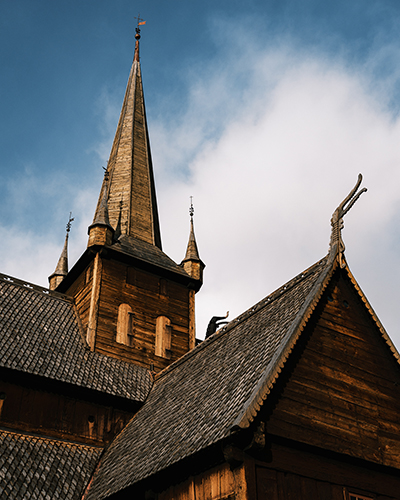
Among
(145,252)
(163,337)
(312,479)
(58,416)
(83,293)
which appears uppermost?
(145,252)

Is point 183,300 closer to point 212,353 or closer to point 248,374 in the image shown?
point 212,353

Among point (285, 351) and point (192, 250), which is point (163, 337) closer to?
point (192, 250)

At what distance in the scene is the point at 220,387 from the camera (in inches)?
575

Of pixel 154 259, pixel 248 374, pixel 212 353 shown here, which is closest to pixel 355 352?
pixel 248 374

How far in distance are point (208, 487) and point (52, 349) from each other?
10.0 m

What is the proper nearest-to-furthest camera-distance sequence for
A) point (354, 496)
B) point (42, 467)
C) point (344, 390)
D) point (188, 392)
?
point (354, 496), point (344, 390), point (42, 467), point (188, 392)

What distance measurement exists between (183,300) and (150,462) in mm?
13026

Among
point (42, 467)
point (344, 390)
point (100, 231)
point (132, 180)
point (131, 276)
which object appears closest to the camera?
point (344, 390)

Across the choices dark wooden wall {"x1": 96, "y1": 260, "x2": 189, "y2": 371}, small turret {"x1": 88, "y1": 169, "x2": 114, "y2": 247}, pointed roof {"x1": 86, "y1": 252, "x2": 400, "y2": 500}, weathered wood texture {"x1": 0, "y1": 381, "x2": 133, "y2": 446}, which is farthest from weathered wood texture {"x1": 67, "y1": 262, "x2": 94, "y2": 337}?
pointed roof {"x1": 86, "y1": 252, "x2": 400, "y2": 500}

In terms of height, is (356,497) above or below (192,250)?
below

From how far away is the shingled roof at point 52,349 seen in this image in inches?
743

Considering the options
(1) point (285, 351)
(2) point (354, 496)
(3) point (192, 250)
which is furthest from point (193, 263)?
(2) point (354, 496)

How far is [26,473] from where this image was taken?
15.3 metres

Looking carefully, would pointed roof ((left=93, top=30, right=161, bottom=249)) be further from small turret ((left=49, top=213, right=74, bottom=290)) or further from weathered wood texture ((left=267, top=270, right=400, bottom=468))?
weathered wood texture ((left=267, top=270, right=400, bottom=468))
